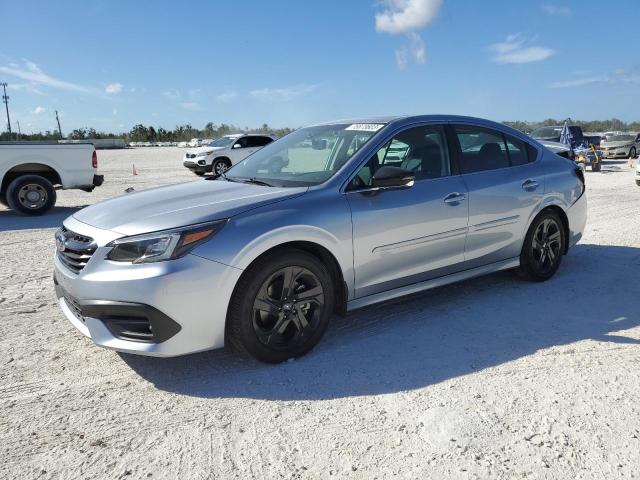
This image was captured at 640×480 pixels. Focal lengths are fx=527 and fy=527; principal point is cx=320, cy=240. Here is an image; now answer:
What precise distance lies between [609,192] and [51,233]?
12013 millimetres

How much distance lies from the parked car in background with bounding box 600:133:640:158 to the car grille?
2756 cm

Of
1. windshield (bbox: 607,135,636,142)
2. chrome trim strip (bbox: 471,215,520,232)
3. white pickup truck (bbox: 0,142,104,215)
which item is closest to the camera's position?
chrome trim strip (bbox: 471,215,520,232)

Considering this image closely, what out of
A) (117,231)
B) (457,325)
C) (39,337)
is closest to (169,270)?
(117,231)

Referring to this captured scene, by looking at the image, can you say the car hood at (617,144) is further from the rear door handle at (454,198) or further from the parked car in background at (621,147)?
the rear door handle at (454,198)

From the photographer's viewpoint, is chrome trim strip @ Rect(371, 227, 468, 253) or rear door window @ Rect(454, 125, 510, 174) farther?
rear door window @ Rect(454, 125, 510, 174)

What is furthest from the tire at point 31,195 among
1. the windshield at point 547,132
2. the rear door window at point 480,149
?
the windshield at point 547,132

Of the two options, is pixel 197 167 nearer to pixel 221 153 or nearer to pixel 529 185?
pixel 221 153

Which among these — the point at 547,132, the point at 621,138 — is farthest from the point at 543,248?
the point at 621,138

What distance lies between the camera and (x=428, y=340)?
153 inches

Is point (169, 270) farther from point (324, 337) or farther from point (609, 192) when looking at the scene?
point (609, 192)

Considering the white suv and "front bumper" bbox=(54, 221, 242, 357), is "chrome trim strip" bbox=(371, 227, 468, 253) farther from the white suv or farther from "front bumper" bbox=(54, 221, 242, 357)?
the white suv

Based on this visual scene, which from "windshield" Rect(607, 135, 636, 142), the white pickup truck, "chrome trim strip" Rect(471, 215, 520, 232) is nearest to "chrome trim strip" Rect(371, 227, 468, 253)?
"chrome trim strip" Rect(471, 215, 520, 232)

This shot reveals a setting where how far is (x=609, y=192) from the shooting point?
1261 cm

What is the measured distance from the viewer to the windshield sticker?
4.23 meters
